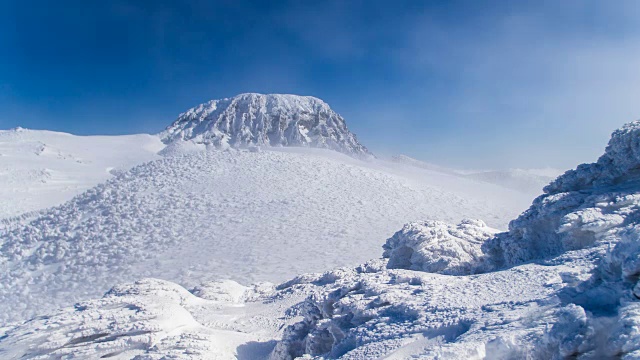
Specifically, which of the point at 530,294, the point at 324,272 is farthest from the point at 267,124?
the point at 530,294

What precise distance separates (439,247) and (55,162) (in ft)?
156

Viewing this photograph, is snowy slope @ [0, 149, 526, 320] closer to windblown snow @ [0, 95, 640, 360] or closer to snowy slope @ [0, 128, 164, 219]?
windblown snow @ [0, 95, 640, 360]

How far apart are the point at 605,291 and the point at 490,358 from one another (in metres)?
1.10

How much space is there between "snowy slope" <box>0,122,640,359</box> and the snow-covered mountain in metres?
56.2

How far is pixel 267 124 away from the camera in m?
71.8

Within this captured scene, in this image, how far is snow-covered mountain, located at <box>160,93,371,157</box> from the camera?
6806cm

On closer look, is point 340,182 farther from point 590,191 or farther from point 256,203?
point 590,191

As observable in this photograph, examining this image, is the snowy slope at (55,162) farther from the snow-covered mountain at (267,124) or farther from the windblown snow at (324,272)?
the windblown snow at (324,272)

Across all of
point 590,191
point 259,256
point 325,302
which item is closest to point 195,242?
point 259,256

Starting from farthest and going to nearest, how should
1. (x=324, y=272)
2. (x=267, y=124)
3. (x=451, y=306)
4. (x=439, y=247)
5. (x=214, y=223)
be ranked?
1. (x=267, y=124)
2. (x=214, y=223)
3. (x=324, y=272)
4. (x=439, y=247)
5. (x=451, y=306)

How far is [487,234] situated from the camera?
10.9 m

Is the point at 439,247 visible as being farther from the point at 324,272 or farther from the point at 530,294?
the point at 530,294

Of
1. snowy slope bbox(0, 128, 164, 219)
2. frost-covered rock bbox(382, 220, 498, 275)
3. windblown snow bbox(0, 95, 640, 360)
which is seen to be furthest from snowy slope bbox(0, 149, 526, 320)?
snowy slope bbox(0, 128, 164, 219)

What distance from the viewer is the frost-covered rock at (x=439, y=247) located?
8852 mm
